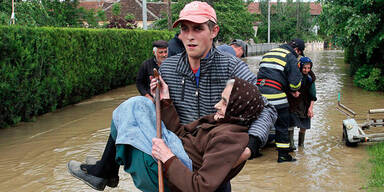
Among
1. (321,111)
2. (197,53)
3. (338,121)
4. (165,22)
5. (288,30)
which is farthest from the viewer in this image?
(288,30)

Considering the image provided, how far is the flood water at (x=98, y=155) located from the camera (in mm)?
5805

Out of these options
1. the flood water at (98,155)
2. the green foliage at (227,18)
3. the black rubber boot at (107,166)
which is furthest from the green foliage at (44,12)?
the black rubber boot at (107,166)

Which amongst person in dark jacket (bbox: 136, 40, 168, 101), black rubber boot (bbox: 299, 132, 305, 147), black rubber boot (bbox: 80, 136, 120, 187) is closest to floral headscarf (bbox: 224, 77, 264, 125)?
black rubber boot (bbox: 80, 136, 120, 187)

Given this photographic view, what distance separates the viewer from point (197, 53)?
9.91 ft

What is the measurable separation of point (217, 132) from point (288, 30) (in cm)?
6416

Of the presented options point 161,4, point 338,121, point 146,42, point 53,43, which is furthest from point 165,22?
point 161,4

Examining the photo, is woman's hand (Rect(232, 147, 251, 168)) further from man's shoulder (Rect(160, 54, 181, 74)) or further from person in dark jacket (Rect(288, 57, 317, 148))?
person in dark jacket (Rect(288, 57, 317, 148))

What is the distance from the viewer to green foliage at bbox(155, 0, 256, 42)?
120 ft

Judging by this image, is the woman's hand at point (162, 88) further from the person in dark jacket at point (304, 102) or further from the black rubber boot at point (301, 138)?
the black rubber boot at point (301, 138)

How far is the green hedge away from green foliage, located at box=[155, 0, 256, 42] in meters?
19.5

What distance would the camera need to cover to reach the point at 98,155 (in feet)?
23.6

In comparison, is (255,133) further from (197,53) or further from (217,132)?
(197,53)

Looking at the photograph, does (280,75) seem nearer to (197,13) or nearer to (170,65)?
(170,65)

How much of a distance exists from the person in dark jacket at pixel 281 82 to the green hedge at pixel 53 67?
5266mm
